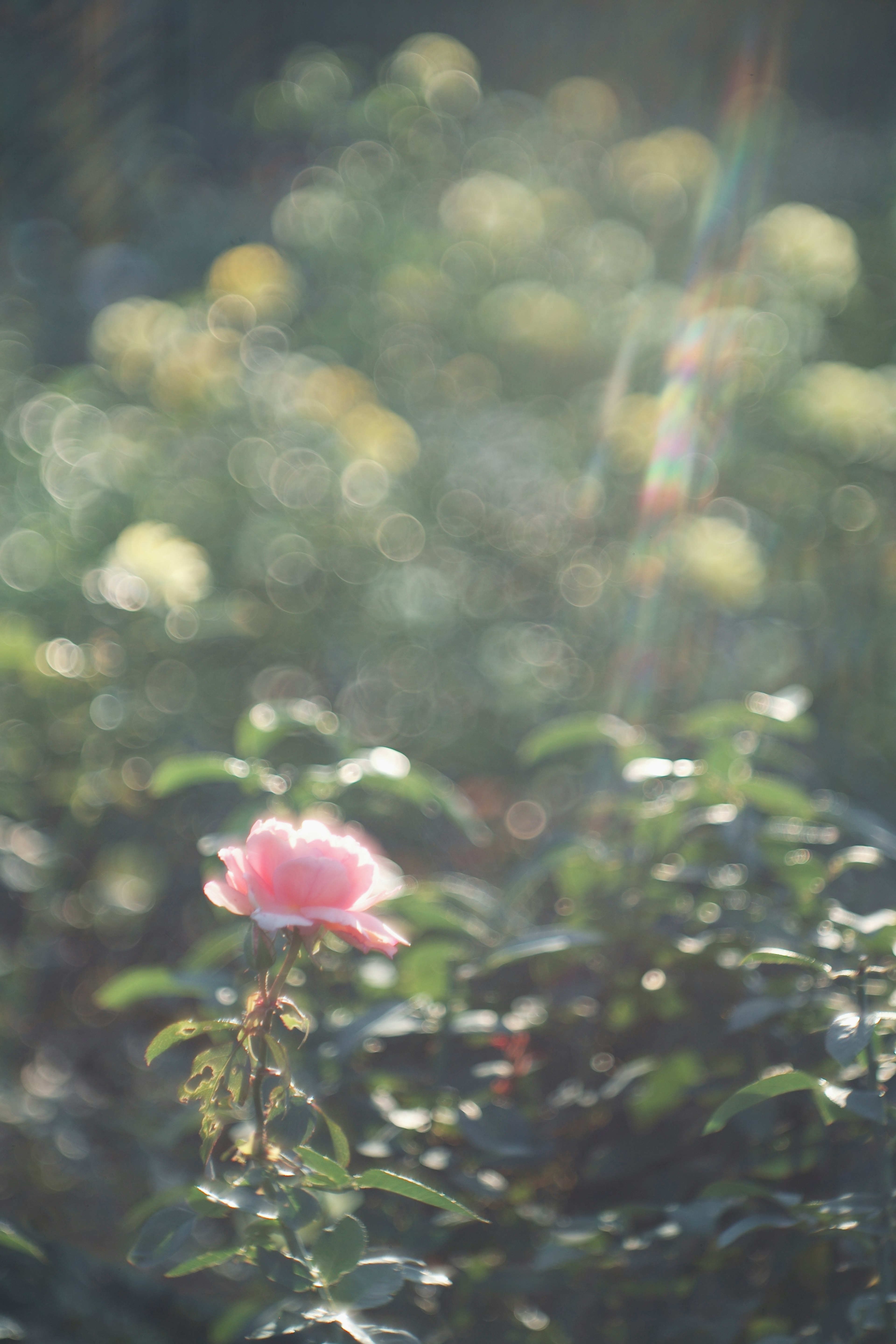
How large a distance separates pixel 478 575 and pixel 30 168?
3552 mm

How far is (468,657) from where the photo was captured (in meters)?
2.04

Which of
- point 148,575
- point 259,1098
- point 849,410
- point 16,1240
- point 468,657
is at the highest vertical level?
point 849,410

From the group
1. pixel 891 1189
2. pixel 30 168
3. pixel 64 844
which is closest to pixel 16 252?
pixel 30 168

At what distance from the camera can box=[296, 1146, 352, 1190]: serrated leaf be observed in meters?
0.65

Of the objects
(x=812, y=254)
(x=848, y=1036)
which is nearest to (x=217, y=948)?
(x=848, y=1036)

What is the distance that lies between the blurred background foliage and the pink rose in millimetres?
226

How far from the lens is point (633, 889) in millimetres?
1002

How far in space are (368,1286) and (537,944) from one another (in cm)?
29

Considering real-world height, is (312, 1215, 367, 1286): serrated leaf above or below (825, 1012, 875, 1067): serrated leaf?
below

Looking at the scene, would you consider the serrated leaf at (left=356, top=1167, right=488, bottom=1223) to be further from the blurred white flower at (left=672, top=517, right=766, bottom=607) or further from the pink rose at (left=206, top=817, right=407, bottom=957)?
the blurred white flower at (left=672, top=517, right=766, bottom=607)

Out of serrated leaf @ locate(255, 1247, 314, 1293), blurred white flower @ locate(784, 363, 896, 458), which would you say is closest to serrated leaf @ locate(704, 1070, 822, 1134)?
serrated leaf @ locate(255, 1247, 314, 1293)

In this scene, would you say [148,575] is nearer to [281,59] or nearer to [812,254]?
[812,254]

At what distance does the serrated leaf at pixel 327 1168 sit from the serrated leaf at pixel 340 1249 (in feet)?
0.08

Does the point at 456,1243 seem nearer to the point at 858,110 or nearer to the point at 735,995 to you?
the point at 735,995
